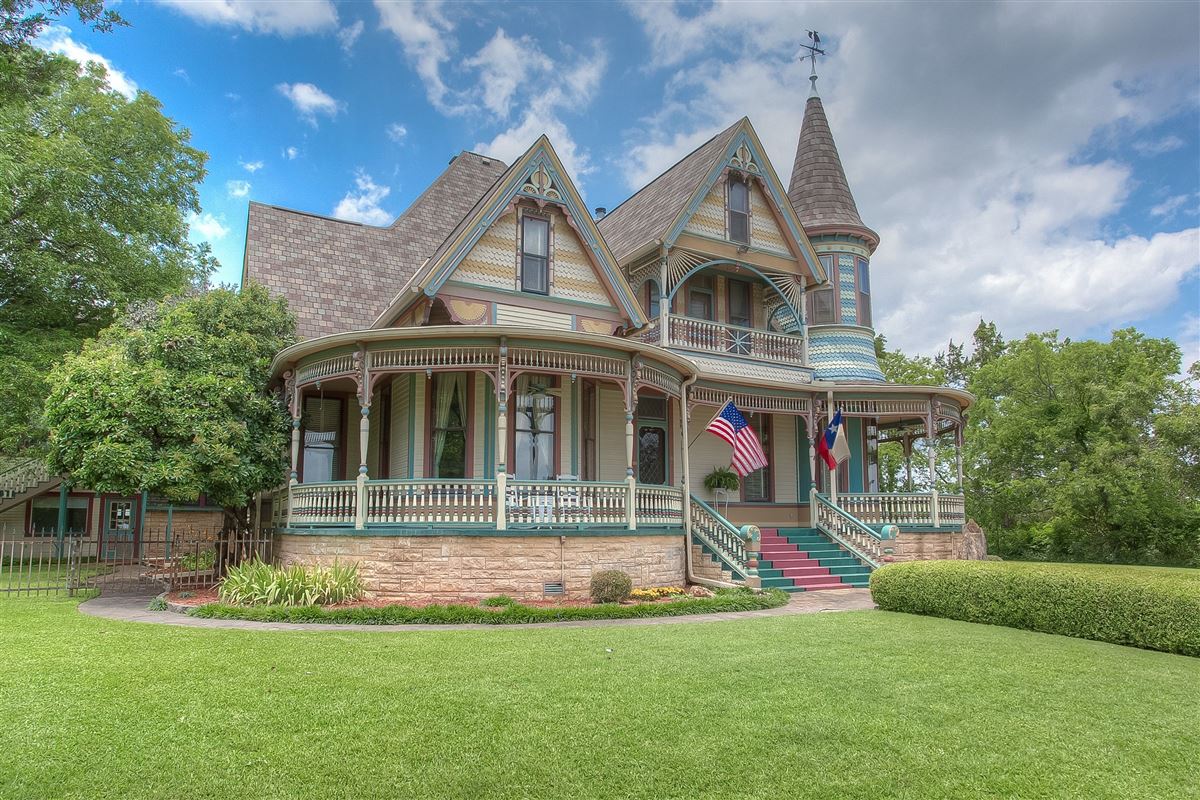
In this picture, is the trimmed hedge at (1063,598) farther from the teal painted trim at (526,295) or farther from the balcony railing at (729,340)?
the teal painted trim at (526,295)

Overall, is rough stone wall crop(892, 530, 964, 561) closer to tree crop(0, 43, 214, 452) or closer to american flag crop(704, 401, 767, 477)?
american flag crop(704, 401, 767, 477)

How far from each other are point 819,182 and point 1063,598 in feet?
56.0

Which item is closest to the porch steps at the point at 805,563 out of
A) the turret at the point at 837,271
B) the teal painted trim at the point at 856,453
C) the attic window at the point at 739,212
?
the teal painted trim at the point at 856,453

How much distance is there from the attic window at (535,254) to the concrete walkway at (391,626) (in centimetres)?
829

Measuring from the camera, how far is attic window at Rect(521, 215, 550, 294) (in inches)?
677

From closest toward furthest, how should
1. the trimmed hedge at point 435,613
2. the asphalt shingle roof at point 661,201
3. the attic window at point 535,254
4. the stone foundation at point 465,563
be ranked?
the trimmed hedge at point 435,613 < the stone foundation at point 465,563 < the attic window at point 535,254 < the asphalt shingle roof at point 661,201

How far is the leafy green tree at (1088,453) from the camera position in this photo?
27.9 meters

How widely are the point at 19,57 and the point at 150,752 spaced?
658 centimetres

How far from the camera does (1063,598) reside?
10.1 meters

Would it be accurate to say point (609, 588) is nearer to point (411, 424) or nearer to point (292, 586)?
point (292, 586)

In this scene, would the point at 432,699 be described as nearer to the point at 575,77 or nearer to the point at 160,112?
the point at 575,77

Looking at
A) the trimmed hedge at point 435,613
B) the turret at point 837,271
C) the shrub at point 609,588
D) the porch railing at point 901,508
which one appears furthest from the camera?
the turret at point 837,271

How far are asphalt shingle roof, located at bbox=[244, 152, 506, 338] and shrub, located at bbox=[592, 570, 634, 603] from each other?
1051 cm

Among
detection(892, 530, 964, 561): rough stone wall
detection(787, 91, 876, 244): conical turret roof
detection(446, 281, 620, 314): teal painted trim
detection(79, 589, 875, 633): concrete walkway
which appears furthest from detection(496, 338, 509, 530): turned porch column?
detection(787, 91, 876, 244): conical turret roof
